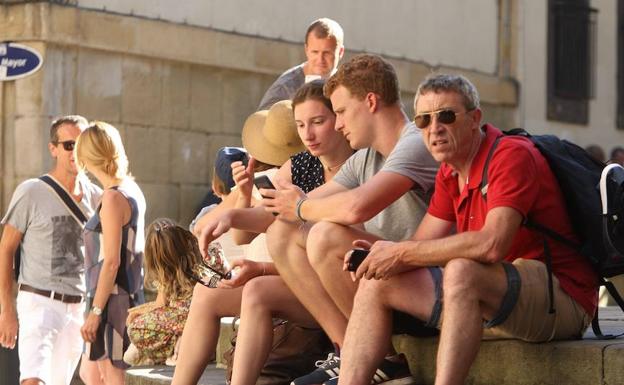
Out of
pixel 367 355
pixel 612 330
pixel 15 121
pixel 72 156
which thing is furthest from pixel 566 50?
pixel 367 355

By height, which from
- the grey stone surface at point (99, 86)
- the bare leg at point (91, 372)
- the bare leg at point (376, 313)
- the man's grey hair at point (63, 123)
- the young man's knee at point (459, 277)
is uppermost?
the grey stone surface at point (99, 86)

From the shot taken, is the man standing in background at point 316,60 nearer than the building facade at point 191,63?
Yes

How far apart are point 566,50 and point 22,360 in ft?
35.4

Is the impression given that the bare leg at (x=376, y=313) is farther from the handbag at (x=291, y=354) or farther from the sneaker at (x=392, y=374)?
the handbag at (x=291, y=354)

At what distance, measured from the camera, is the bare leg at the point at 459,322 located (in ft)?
19.0

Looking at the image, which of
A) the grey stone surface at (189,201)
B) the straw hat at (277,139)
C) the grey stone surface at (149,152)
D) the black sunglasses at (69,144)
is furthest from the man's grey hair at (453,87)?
the grey stone surface at (189,201)

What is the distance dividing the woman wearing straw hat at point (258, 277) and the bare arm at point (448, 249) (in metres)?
0.94

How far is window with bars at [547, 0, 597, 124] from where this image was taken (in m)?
18.7

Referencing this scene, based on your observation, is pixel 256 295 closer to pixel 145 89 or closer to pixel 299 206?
pixel 299 206

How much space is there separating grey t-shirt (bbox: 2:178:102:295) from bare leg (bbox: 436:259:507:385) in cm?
428

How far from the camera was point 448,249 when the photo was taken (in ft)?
19.7

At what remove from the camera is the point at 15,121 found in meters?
13.3

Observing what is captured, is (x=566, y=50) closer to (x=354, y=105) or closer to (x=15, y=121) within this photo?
(x=15, y=121)

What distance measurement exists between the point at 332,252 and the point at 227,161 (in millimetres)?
2085
